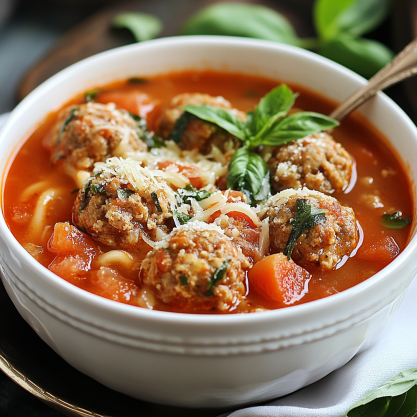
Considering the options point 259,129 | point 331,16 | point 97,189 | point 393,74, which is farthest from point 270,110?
point 331,16

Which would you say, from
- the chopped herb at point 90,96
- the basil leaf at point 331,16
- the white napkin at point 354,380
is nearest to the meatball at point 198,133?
the chopped herb at point 90,96

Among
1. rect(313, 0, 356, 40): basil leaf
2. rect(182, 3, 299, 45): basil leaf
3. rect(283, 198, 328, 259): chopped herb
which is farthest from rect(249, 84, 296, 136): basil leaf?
rect(313, 0, 356, 40): basil leaf

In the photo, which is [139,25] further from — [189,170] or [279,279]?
[279,279]

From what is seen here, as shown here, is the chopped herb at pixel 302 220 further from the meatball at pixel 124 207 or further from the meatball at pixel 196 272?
the meatball at pixel 124 207

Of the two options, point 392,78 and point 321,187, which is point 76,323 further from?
point 392,78

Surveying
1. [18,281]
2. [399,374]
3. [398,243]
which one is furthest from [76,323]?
[398,243]

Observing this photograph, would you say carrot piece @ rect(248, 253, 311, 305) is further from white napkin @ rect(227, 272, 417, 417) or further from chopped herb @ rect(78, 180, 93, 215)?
chopped herb @ rect(78, 180, 93, 215)
